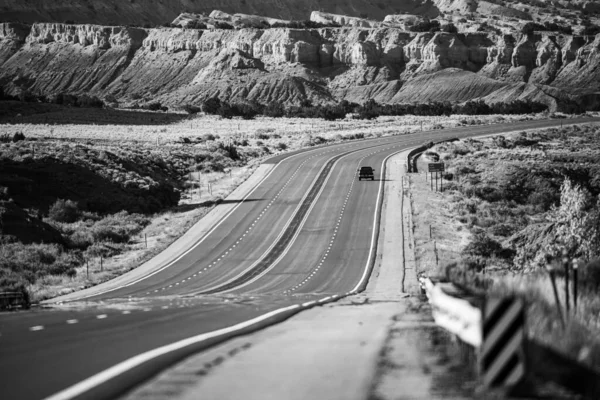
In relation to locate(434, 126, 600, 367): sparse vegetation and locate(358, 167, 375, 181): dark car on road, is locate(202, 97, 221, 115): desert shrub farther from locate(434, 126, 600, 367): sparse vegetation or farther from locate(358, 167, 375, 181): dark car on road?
locate(358, 167, 375, 181): dark car on road

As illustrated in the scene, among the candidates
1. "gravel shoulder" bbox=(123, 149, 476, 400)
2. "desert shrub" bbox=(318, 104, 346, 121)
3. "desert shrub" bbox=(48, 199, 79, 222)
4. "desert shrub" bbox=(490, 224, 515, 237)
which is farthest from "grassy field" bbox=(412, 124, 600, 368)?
"desert shrub" bbox=(318, 104, 346, 121)

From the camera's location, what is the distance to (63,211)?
199 ft

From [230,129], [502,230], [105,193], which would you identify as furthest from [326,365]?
[230,129]

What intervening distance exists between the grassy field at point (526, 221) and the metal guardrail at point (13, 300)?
430 inches

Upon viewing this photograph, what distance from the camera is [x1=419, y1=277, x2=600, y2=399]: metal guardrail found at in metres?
8.76

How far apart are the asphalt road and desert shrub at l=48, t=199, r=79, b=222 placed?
9202 mm

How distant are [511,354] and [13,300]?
1968 centimetres

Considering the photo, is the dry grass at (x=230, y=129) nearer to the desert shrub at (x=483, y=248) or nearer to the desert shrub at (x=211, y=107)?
the desert shrub at (x=211, y=107)

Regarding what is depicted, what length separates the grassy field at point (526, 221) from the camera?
556 inches

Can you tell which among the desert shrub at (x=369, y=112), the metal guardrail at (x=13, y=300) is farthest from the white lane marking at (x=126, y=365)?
the desert shrub at (x=369, y=112)

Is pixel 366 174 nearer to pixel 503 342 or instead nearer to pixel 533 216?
pixel 533 216

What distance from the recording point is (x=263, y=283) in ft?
137

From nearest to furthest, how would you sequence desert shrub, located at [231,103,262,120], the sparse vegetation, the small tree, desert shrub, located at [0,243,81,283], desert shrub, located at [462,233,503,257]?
1. the sparse vegetation
2. the small tree
3. desert shrub, located at [0,243,81,283]
4. desert shrub, located at [462,233,503,257]
5. desert shrub, located at [231,103,262,120]

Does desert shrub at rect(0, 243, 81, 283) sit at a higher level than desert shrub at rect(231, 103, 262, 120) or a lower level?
lower
